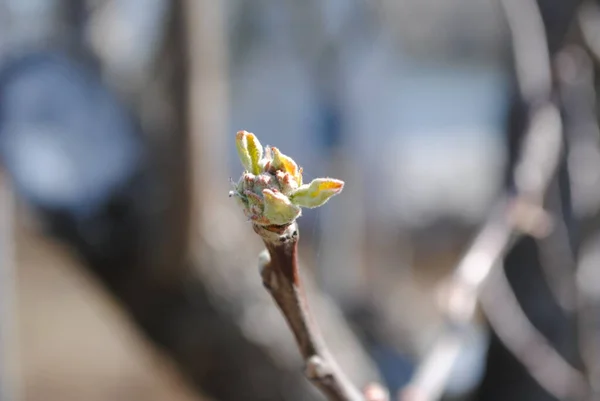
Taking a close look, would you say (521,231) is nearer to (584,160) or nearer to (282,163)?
(584,160)

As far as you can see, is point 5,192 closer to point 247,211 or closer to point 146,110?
point 146,110

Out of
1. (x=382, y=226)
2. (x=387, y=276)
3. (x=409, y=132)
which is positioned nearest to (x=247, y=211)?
(x=387, y=276)

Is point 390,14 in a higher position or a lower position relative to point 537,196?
lower

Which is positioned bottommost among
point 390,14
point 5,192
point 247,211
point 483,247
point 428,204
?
point 428,204

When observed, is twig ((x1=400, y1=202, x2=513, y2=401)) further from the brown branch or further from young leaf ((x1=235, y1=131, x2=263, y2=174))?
young leaf ((x1=235, y1=131, x2=263, y2=174))

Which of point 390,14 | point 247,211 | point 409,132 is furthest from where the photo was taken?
point 409,132

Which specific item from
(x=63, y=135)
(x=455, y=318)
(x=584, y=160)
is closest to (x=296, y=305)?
(x=455, y=318)
